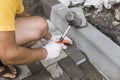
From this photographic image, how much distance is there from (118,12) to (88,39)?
53 cm

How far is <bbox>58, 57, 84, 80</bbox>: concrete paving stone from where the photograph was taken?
2143 millimetres

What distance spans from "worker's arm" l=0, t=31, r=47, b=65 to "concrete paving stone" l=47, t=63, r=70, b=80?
277 millimetres

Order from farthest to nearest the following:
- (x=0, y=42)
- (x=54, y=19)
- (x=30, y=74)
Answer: (x=54, y=19), (x=30, y=74), (x=0, y=42)

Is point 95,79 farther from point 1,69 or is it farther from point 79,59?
point 1,69

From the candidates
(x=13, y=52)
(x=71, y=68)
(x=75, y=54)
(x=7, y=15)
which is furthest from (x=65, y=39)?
(x=7, y=15)

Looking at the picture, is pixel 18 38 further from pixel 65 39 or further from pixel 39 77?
pixel 65 39

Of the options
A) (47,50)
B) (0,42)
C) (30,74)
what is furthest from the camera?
(30,74)

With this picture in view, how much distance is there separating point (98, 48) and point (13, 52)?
2.70 feet

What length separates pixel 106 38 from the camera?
2.12 metres

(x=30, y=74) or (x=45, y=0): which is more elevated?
(x=45, y=0)

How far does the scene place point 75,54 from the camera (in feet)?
7.60

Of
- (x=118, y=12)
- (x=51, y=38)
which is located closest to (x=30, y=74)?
(x=51, y=38)

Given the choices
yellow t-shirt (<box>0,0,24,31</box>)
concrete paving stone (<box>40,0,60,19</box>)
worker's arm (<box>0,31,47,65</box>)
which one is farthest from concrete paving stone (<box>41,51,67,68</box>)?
yellow t-shirt (<box>0,0,24,31</box>)

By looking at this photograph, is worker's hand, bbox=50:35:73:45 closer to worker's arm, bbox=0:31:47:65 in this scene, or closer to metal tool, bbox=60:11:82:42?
metal tool, bbox=60:11:82:42
